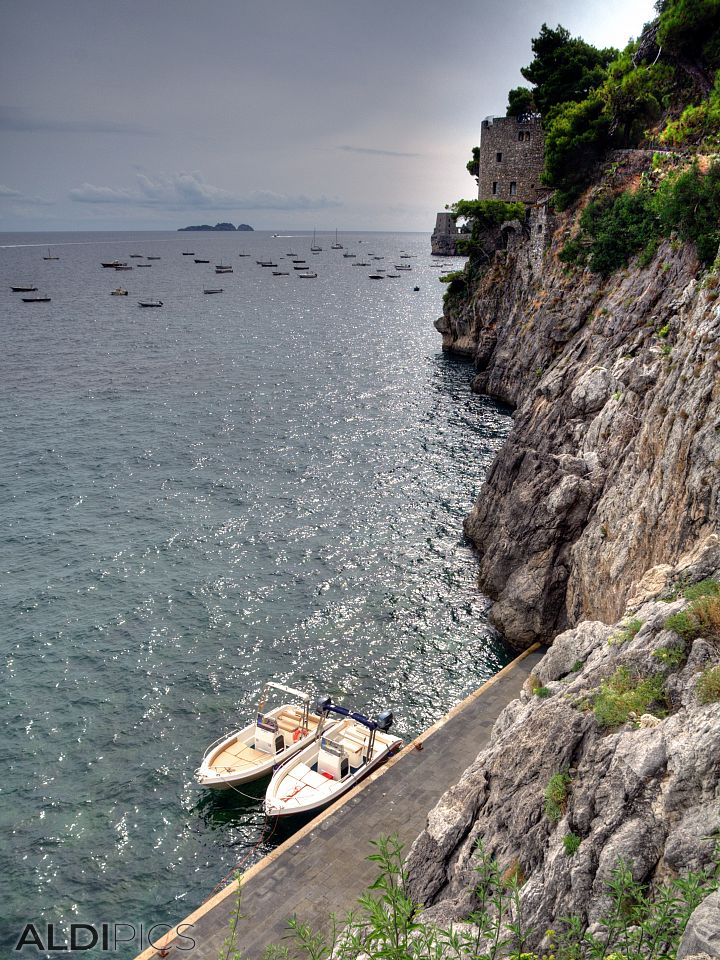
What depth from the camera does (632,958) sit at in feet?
33.1

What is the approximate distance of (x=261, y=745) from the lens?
2800cm

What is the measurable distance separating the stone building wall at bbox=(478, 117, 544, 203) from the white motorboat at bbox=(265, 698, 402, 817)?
65142 millimetres

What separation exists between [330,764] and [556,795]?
1325 centimetres

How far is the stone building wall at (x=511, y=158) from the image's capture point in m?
75.6

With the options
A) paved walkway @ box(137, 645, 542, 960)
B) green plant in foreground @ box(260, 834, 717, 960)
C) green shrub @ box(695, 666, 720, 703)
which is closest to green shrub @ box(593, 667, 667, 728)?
green shrub @ box(695, 666, 720, 703)

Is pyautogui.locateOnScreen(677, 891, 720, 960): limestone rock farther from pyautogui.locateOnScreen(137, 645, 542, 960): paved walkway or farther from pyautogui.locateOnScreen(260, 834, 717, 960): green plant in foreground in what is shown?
pyautogui.locateOnScreen(137, 645, 542, 960): paved walkway

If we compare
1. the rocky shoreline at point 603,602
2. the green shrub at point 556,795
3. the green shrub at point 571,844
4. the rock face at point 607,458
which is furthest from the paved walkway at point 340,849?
the green shrub at point 571,844

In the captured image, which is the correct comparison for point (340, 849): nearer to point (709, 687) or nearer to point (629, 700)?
point (629, 700)

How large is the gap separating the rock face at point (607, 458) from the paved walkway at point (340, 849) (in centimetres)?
639

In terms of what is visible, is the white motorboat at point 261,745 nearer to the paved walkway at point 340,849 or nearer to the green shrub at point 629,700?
the paved walkway at point 340,849

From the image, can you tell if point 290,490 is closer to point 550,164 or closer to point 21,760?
point 21,760

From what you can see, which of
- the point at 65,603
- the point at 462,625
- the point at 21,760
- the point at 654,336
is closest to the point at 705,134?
the point at 654,336

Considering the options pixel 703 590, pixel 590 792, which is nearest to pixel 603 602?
pixel 703 590

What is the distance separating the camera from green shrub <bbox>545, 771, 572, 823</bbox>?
50.6 feet
